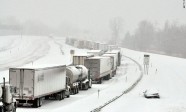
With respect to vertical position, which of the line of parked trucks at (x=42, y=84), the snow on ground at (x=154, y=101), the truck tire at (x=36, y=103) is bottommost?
the snow on ground at (x=154, y=101)

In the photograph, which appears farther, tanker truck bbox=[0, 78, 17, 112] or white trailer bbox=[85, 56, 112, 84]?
white trailer bbox=[85, 56, 112, 84]

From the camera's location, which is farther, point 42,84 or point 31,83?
point 42,84

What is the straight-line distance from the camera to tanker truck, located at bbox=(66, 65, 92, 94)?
1754 inches

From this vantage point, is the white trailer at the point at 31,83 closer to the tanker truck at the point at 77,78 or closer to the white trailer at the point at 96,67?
the tanker truck at the point at 77,78

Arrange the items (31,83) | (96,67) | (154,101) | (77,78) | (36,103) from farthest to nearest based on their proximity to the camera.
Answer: (96,67) → (77,78) → (154,101) → (36,103) → (31,83)

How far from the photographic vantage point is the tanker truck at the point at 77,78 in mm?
44562

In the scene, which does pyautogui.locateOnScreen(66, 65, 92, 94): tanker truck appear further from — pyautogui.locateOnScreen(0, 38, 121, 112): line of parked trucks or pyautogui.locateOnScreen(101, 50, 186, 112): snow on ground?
pyautogui.locateOnScreen(101, 50, 186, 112): snow on ground

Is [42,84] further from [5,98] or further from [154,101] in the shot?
[154,101]

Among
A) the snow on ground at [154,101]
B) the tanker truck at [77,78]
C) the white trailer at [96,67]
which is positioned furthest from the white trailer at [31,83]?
the white trailer at [96,67]

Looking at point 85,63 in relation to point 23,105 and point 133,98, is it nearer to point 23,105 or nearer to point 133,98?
point 133,98

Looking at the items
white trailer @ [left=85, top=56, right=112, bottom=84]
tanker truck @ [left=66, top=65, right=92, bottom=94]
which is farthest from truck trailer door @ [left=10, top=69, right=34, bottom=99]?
white trailer @ [left=85, top=56, right=112, bottom=84]

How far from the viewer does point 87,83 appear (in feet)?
165

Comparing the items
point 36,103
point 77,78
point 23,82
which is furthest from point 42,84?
point 77,78

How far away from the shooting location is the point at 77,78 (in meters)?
46.1
